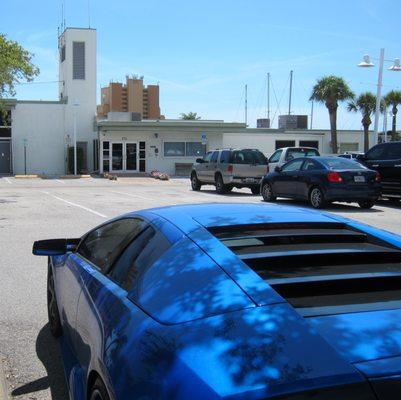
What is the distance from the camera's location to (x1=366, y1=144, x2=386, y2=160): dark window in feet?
56.4

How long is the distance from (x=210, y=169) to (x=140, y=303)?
69.8 ft

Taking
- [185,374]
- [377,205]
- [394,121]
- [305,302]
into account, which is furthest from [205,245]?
[394,121]

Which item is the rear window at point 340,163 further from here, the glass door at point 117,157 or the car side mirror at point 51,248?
the glass door at point 117,157

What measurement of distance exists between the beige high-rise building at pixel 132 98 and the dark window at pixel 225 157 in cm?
4500

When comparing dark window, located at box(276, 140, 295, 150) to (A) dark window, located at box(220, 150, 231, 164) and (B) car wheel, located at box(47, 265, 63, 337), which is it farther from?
(B) car wheel, located at box(47, 265, 63, 337)

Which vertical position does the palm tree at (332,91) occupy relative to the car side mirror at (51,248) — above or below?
above

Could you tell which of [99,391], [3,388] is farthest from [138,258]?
[3,388]

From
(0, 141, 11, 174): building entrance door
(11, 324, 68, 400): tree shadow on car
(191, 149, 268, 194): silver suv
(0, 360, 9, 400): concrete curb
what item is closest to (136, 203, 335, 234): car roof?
(11, 324, 68, 400): tree shadow on car

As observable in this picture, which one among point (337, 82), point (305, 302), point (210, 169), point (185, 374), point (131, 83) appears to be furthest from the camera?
point (131, 83)

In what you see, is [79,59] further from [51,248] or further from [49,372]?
[49,372]

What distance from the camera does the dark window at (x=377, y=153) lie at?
1719 cm

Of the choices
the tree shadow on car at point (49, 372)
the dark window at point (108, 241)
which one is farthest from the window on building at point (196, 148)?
the dark window at point (108, 241)

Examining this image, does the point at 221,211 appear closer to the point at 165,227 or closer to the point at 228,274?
the point at 165,227

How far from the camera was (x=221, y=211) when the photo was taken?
3230mm
